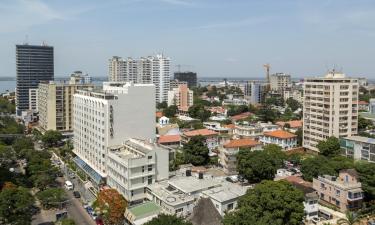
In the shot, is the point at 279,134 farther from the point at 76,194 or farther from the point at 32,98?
the point at 32,98

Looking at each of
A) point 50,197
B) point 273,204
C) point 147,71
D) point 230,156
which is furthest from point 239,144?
point 147,71

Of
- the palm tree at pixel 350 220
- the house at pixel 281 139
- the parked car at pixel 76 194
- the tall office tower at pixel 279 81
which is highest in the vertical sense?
the tall office tower at pixel 279 81

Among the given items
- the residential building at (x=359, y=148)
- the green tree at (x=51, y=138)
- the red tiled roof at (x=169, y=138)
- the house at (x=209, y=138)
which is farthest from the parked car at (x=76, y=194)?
the residential building at (x=359, y=148)

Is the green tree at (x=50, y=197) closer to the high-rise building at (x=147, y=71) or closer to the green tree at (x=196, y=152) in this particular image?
the green tree at (x=196, y=152)

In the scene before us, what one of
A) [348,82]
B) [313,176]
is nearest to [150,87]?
[313,176]

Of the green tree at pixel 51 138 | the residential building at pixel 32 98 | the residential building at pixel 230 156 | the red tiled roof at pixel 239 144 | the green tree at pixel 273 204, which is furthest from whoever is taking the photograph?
the residential building at pixel 32 98
